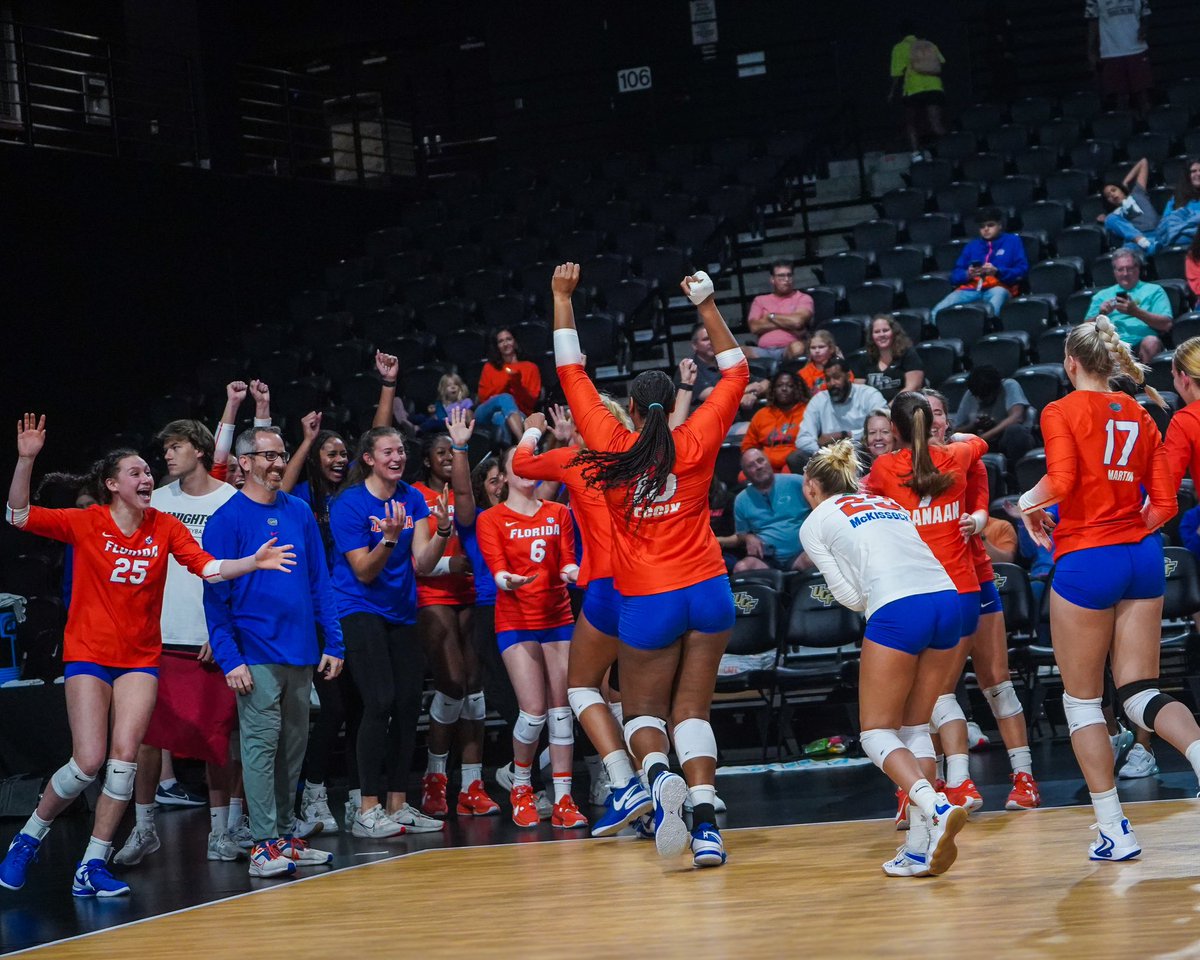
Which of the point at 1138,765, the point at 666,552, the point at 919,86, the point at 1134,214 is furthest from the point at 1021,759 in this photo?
the point at 919,86

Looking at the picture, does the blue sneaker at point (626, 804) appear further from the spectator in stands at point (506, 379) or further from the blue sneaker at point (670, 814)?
the spectator in stands at point (506, 379)

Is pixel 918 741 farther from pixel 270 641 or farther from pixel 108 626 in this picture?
pixel 108 626

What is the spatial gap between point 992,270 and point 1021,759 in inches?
224

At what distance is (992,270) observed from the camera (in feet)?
36.6

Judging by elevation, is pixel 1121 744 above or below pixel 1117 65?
below

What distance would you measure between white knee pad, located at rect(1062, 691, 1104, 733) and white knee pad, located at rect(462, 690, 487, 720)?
3.42m

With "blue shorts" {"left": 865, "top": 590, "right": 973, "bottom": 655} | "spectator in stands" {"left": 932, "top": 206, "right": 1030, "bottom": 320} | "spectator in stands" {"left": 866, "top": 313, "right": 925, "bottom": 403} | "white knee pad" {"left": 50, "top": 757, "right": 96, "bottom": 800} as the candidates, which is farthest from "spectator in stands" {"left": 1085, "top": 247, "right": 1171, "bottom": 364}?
"white knee pad" {"left": 50, "top": 757, "right": 96, "bottom": 800}

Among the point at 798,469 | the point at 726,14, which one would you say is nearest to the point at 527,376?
the point at 798,469

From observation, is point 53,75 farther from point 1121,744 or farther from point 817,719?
point 1121,744

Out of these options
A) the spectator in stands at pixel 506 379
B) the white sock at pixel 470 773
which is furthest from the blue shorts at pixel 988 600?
the spectator in stands at pixel 506 379

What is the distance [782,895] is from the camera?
4781 mm

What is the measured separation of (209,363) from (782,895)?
10178mm

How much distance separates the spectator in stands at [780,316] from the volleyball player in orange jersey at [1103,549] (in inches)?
234

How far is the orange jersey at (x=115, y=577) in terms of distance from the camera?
19.9ft
